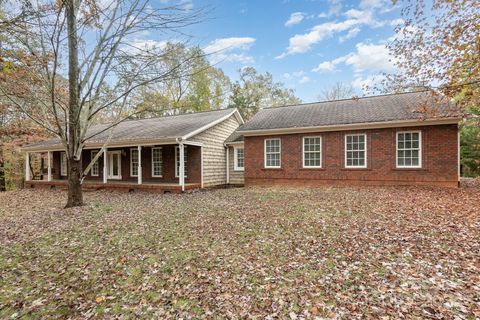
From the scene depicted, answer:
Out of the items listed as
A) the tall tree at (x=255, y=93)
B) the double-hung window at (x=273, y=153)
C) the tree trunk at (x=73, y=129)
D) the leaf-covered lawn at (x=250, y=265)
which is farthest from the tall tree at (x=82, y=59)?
the tall tree at (x=255, y=93)

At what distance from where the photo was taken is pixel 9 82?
8719 millimetres

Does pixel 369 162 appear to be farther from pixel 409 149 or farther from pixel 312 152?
pixel 312 152

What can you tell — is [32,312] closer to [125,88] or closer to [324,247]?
[324,247]

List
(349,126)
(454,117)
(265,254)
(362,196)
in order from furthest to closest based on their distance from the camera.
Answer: (349,126)
(454,117)
(362,196)
(265,254)

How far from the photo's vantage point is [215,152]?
54.0 ft

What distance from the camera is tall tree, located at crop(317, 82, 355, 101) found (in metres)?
31.3

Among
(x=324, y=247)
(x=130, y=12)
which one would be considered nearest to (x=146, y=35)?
(x=130, y=12)

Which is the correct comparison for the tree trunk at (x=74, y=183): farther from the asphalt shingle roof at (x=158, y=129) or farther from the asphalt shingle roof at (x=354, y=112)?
the asphalt shingle roof at (x=354, y=112)

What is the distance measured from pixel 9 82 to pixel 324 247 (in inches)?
441

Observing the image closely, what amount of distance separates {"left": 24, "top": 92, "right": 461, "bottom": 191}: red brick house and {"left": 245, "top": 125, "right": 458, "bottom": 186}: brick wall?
0.04 m

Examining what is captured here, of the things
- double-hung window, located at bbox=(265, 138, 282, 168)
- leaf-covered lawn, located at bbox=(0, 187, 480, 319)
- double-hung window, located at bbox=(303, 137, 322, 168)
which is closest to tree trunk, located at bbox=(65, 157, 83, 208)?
leaf-covered lawn, located at bbox=(0, 187, 480, 319)

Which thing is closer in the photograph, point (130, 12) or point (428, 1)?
point (130, 12)

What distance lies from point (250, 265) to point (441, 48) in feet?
31.8

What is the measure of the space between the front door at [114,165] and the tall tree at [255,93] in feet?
54.2
